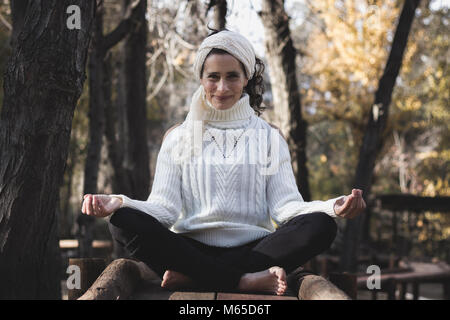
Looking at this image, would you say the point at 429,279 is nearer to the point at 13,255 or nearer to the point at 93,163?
the point at 93,163

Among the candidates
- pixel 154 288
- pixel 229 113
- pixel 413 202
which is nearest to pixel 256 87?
pixel 229 113

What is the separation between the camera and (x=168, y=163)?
3.34m

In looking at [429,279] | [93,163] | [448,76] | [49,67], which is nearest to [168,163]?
[49,67]

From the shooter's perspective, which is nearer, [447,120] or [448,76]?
[448,76]

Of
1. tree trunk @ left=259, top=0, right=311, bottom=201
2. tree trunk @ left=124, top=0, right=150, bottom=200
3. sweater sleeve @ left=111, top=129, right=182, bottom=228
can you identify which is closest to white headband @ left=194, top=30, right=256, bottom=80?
sweater sleeve @ left=111, top=129, right=182, bottom=228

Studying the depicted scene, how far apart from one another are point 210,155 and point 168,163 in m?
0.25

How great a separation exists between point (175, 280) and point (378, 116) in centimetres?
438

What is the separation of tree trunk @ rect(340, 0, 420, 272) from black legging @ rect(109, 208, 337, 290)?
3.75 m

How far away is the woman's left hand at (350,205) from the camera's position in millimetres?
2568

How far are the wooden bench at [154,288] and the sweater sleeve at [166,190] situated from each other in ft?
0.96

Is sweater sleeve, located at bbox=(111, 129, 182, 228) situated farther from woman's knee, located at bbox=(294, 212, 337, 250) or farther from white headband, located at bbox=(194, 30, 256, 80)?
woman's knee, located at bbox=(294, 212, 337, 250)

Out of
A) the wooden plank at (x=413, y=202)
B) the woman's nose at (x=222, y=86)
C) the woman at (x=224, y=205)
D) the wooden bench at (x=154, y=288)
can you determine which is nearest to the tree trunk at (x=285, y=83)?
the woman at (x=224, y=205)

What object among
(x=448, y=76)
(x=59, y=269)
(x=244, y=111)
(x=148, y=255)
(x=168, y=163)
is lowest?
(x=59, y=269)
